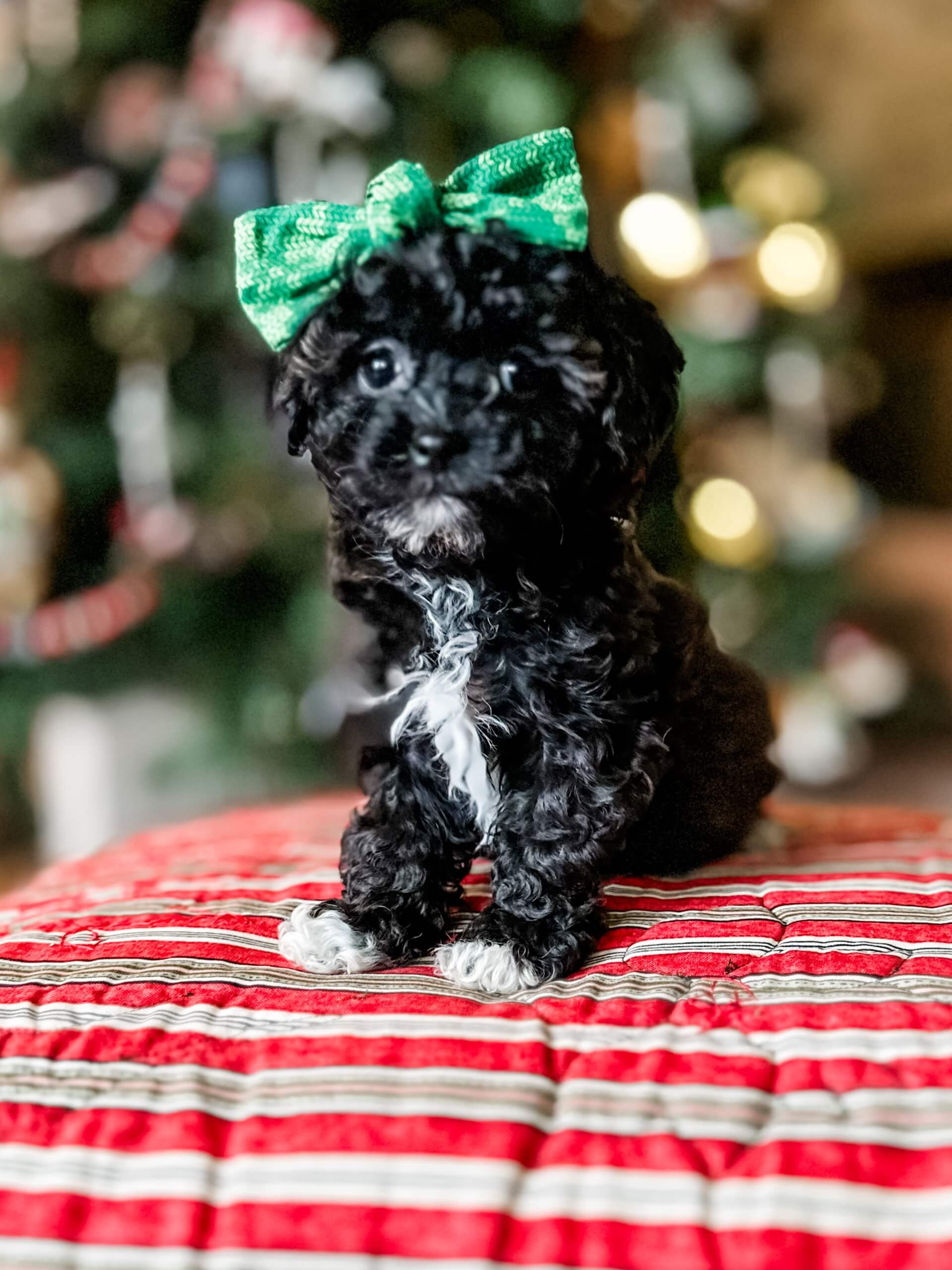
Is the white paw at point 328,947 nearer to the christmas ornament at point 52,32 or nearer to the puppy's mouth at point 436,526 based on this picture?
the puppy's mouth at point 436,526

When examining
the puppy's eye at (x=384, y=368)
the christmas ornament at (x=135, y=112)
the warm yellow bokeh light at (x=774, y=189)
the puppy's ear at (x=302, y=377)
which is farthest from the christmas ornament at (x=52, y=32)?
the puppy's eye at (x=384, y=368)

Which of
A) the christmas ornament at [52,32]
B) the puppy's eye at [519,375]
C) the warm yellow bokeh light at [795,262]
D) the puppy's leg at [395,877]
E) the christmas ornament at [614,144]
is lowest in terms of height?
the puppy's leg at [395,877]

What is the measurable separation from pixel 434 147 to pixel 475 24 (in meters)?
0.37

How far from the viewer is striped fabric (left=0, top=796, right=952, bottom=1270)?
0.80m

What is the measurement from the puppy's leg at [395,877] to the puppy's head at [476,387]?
0.35m

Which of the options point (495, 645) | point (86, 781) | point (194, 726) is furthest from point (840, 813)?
point (86, 781)

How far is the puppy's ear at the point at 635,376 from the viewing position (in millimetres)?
1044

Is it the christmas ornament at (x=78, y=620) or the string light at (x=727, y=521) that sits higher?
the string light at (x=727, y=521)

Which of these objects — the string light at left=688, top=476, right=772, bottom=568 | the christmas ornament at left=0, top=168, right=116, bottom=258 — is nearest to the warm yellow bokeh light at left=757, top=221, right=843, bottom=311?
the string light at left=688, top=476, right=772, bottom=568

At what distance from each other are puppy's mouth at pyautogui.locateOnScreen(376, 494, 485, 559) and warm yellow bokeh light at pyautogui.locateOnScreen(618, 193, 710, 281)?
6.07 ft

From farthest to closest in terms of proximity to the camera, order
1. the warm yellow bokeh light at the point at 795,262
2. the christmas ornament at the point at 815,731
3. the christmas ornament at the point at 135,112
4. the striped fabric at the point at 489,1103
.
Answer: the christmas ornament at the point at 815,731, the warm yellow bokeh light at the point at 795,262, the christmas ornament at the point at 135,112, the striped fabric at the point at 489,1103

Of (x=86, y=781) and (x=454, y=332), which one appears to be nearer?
(x=454, y=332)

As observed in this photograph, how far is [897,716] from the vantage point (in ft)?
12.9

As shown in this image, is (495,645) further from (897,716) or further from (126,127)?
(897,716)
